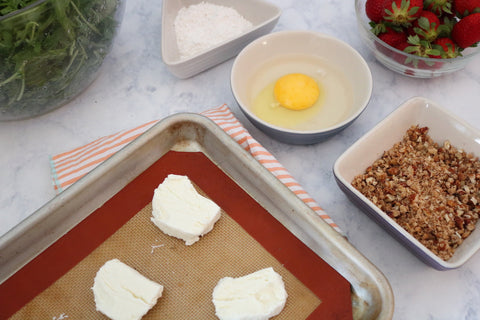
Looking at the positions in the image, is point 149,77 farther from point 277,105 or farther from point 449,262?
point 449,262

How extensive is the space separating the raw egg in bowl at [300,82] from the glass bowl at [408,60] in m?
0.10

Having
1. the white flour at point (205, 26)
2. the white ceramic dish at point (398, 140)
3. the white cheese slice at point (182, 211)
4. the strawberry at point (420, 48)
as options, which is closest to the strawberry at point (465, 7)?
the strawberry at point (420, 48)

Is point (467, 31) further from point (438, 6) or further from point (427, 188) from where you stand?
point (427, 188)

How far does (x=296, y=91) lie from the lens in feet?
4.16

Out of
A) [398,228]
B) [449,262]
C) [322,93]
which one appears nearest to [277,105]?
[322,93]

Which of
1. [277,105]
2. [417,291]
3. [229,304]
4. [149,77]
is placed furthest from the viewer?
[149,77]

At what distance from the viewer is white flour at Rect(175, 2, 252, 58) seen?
4.65 feet

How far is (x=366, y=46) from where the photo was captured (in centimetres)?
145

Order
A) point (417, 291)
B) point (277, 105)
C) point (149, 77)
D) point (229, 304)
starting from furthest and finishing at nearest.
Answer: point (149, 77) → point (277, 105) → point (417, 291) → point (229, 304)

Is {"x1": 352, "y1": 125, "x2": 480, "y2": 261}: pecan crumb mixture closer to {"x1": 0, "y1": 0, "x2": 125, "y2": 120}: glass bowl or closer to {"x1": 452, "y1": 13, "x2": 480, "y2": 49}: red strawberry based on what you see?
{"x1": 452, "y1": 13, "x2": 480, "y2": 49}: red strawberry

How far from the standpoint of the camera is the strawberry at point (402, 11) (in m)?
1.23

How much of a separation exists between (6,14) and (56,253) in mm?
528

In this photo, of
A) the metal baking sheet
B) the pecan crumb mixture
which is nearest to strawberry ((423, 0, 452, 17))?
the pecan crumb mixture

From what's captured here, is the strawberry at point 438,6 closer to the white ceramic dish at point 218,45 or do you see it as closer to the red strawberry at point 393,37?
the red strawberry at point 393,37
